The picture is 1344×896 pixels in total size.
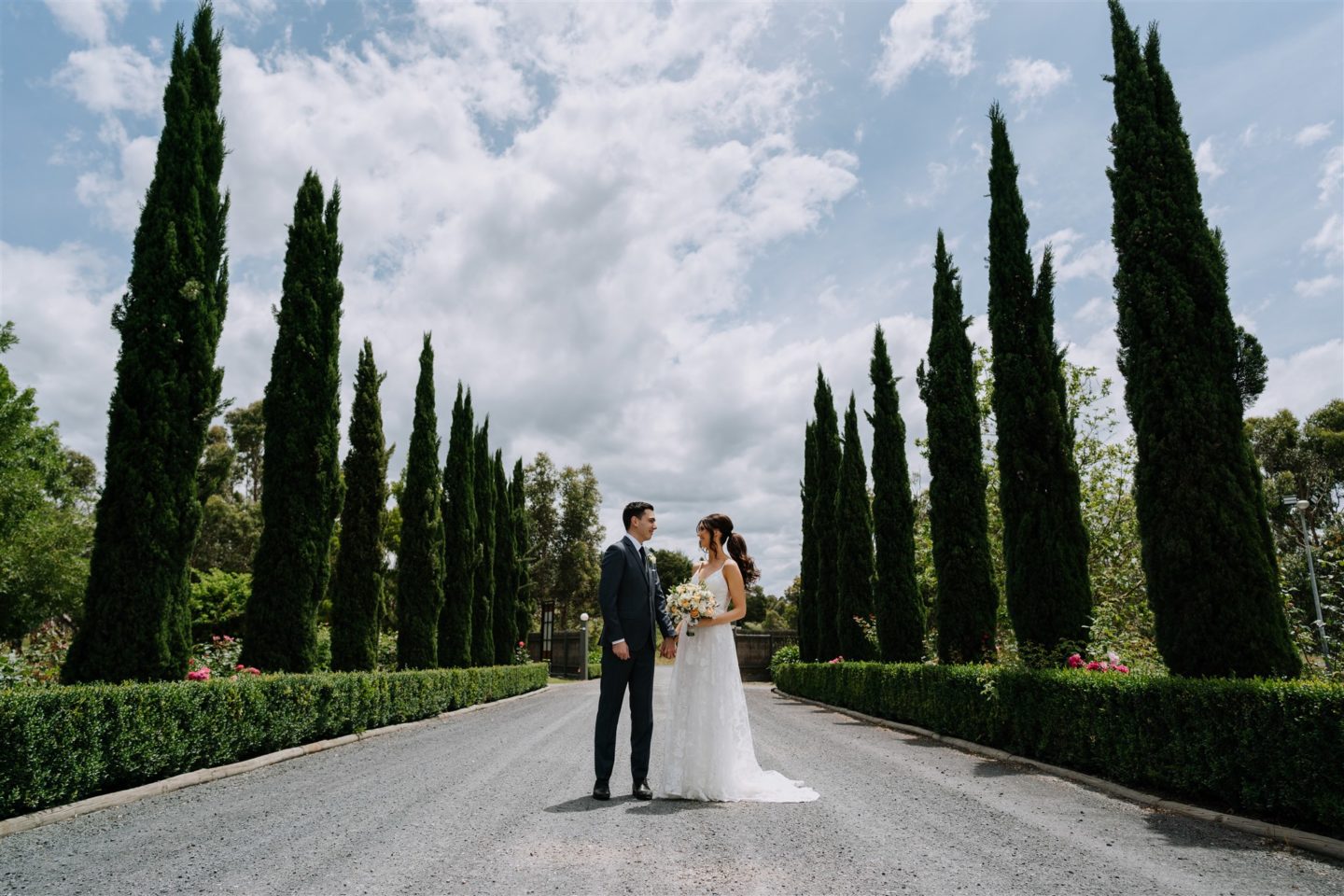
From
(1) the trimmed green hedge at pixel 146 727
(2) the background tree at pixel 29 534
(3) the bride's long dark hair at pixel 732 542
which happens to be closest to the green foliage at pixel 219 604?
(2) the background tree at pixel 29 534

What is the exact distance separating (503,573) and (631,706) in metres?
25.9

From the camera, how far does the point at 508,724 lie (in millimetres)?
13578

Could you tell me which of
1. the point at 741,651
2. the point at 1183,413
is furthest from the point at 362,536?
the point at 741,651

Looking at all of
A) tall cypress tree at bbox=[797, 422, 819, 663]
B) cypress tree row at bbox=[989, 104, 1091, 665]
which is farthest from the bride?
tall cypress tree at bbox=[797, 422, 819, 663]

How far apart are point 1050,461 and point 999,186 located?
497 cm

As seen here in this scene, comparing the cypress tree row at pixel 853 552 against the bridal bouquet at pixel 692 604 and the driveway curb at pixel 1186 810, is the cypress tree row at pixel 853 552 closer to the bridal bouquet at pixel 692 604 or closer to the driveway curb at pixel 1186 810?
the driveway curb at pixel 1186 810

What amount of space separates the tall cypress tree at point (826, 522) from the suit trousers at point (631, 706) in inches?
783

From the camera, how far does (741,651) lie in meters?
45.4

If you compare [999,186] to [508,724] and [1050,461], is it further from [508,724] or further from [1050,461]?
[508,724]

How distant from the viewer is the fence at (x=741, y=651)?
4422cm

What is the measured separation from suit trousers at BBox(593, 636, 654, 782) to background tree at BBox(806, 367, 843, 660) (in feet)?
65.2

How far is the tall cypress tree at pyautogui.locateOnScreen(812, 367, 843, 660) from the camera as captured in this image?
86.1 ft

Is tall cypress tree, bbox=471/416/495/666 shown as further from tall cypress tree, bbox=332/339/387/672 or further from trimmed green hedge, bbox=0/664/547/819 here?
trimmed green hedge, bbox=0/664/547/819

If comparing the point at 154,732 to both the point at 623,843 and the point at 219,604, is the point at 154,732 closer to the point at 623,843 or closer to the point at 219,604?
the point at 623,843
